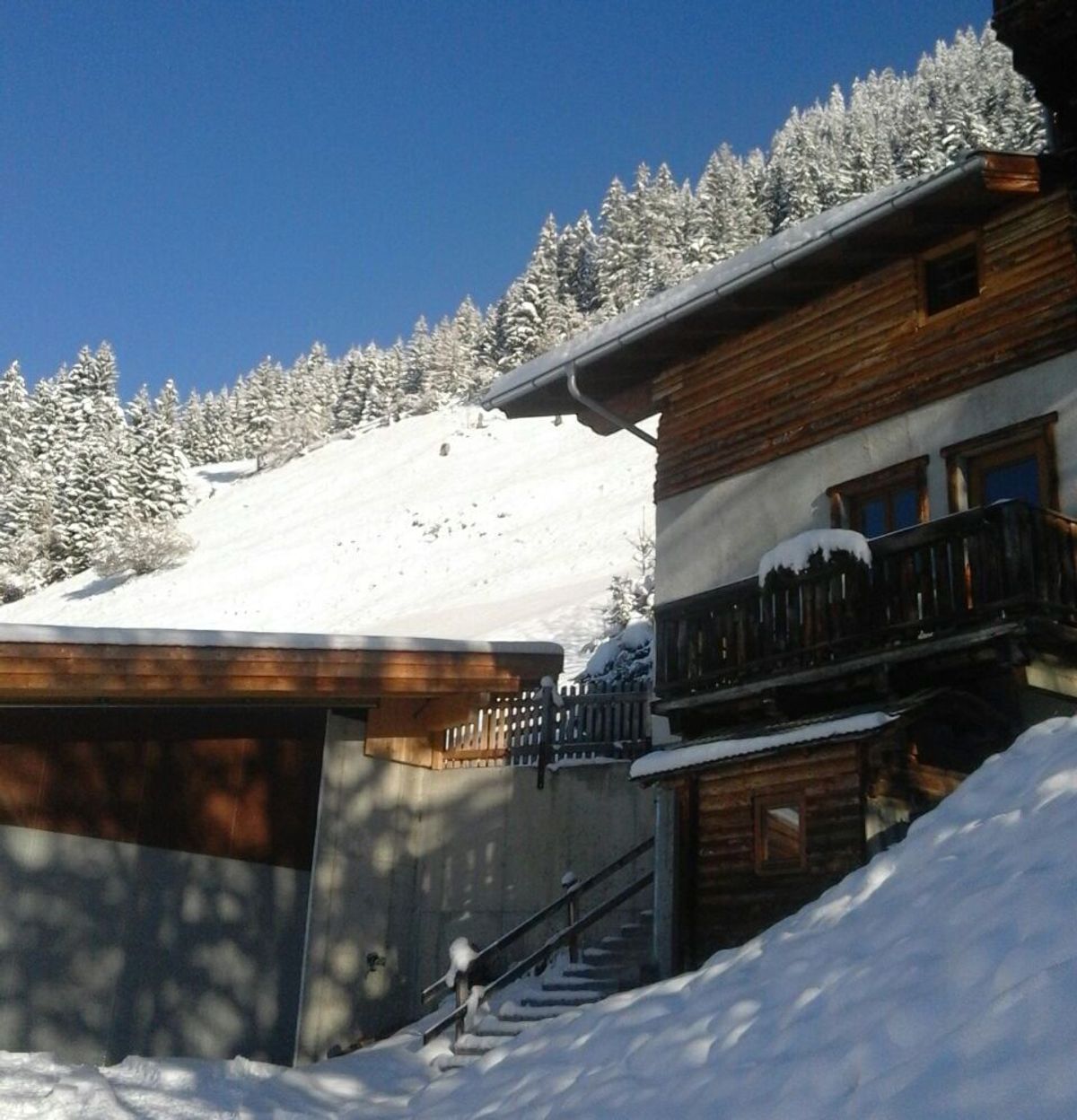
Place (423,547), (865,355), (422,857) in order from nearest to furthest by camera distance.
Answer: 1. (865,355)
2. (422,857)
3. (423,547)

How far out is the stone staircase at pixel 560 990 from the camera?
43.3ft

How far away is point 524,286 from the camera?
298 feet

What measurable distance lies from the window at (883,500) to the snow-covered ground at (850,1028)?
388 centimetres

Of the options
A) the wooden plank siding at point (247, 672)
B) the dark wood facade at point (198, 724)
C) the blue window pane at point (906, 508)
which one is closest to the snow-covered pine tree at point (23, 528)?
the dark wood facade at point (198, 724)

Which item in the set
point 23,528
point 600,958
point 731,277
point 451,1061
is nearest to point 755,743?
point 600,958

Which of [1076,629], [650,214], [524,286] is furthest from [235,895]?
[650,214]

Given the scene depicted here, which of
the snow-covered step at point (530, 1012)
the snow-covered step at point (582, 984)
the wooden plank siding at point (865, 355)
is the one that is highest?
the wooden plank siding at point (865, 355)

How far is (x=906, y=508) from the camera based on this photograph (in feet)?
46.6

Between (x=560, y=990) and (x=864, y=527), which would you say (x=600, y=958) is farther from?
(x=864, y=527)

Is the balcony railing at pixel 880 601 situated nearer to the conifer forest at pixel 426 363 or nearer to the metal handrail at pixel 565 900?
the metal handrail at pixel 565 900

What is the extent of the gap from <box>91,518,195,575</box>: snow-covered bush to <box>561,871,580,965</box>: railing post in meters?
50.9

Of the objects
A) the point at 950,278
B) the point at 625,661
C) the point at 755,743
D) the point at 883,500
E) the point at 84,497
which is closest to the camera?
the point at 755,743

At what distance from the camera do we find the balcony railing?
37.6ft

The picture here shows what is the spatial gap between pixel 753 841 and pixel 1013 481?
462cm
